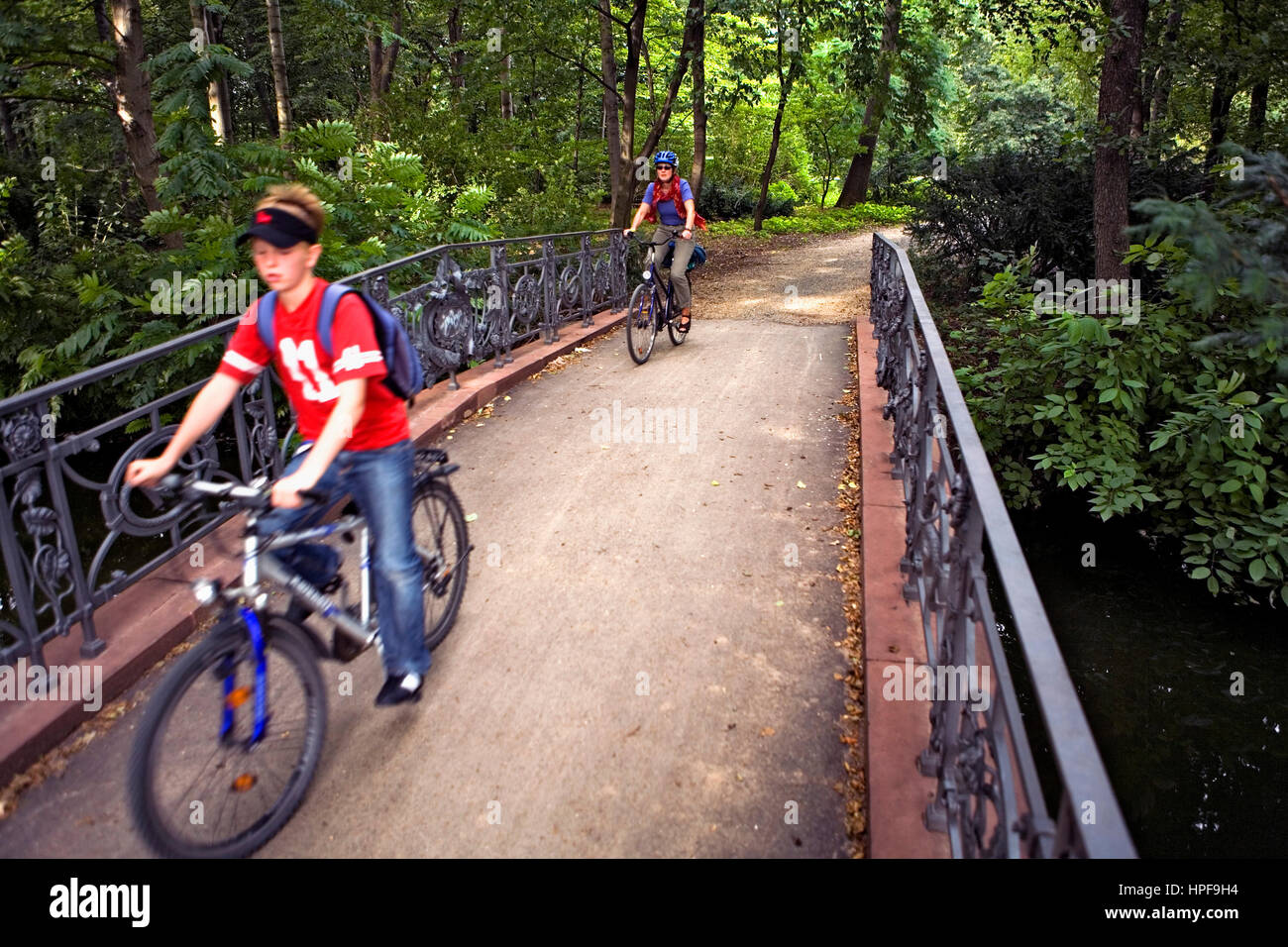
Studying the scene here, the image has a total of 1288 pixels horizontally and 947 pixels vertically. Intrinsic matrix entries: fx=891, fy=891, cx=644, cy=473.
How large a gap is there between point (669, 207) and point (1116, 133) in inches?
207

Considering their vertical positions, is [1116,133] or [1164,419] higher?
[1116,133]

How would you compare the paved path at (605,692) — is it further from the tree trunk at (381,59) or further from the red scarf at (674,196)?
the tree trunk at (381,59)

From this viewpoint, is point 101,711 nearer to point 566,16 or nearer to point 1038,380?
point 1038,380

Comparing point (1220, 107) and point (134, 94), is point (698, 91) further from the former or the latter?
point (134, 94)

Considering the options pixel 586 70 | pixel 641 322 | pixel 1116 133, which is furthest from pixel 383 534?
pixel 586 70

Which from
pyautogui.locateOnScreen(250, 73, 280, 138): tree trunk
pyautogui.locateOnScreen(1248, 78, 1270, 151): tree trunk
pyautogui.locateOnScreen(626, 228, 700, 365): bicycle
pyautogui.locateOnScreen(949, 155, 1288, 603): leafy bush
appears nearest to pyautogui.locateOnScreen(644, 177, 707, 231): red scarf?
pyautogui.locateOnScreen(626, 228, 700, 365): bicycle

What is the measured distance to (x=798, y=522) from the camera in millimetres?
6051

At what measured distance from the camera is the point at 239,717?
10.2 feet

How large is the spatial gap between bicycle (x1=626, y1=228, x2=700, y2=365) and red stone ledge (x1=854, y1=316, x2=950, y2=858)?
14.0ft

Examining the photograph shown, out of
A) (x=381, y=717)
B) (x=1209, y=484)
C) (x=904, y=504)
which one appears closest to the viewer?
(x=381, y=717)

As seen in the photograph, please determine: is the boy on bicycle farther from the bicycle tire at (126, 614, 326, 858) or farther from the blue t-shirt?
the blue t-shirt

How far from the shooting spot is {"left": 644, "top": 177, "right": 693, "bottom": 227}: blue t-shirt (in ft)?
32.9
